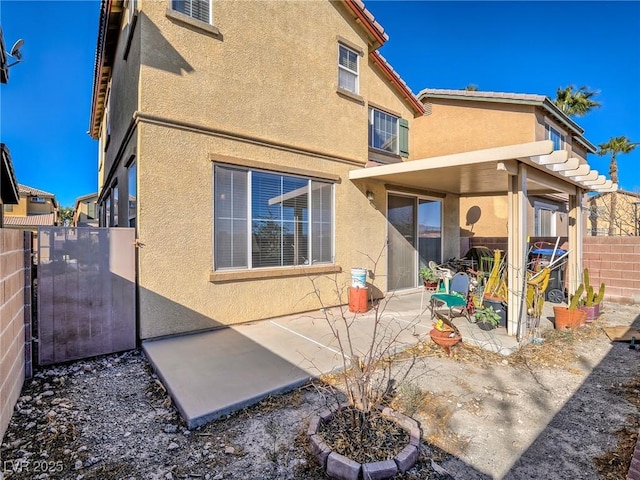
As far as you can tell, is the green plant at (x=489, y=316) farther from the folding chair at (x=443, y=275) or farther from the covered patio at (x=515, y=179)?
the folding chair at (x=443, y=275)

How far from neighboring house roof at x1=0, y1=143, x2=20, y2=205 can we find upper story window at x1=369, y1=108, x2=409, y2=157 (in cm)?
878

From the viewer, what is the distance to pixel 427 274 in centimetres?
990

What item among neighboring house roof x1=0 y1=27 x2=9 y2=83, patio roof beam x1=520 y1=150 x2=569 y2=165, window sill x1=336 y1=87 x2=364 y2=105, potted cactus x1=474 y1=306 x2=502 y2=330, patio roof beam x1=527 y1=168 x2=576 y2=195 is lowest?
potted cactus x1=474 y1=306 x2=502 y2=330

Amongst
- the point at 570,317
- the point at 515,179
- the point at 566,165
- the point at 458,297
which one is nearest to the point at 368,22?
the point at 515,179

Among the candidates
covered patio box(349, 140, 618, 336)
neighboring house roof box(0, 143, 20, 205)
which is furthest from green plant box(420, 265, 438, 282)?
neighboring house roof box(0, 143, 20, 205)

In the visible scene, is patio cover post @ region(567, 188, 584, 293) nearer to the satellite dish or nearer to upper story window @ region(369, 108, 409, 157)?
upper story window @ region(369, 108, 409, 157)

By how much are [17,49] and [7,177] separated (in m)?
4.31

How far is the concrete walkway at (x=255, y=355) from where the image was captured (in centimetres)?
365

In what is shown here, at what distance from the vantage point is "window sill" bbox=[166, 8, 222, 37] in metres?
5.60

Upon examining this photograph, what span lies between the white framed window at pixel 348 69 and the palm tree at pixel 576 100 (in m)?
22.2

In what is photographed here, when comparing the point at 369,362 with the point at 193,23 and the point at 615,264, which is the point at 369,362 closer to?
the point at 193,23

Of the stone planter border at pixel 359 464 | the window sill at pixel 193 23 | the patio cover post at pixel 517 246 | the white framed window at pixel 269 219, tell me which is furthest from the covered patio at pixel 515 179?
the window sill at pixel 193 23

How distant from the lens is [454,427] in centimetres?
326

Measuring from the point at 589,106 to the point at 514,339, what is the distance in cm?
2576
